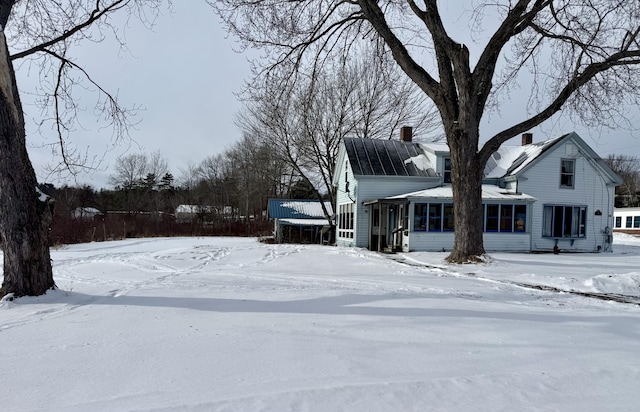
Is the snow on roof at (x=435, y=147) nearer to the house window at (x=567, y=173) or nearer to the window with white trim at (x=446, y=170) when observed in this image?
the window with white trim at (x=446, y=170)

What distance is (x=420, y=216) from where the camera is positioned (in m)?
17.3

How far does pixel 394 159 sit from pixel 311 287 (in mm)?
14529

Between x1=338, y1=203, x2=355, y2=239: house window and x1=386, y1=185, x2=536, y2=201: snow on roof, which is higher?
x1=386, y1=185, x2=536, y2=201: snow on roof

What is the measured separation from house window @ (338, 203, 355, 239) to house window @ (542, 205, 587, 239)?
922 centimetres

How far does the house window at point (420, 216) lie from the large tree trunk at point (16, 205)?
1400 cm

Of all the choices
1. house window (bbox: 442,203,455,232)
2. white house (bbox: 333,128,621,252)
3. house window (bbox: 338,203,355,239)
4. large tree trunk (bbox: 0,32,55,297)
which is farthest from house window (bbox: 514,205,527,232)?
large tree trunk (bbox: 0,32,55,297)

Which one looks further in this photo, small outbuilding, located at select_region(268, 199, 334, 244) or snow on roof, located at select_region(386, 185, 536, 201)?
small outbuilding, located at select_region(268, 199, 334, 244)

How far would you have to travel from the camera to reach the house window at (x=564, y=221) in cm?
1945

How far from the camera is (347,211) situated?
72.4 feet

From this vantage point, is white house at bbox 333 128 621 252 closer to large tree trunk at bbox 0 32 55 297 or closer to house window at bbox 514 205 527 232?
house window at bbox 514 205 527 232

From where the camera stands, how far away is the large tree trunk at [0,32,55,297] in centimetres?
546

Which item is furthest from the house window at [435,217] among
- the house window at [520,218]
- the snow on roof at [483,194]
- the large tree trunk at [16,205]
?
the large tree trunk at [16,205]

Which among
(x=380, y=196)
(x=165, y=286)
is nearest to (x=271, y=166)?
(x=380, y=196)

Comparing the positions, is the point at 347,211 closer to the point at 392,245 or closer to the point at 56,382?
the point at 392,245
